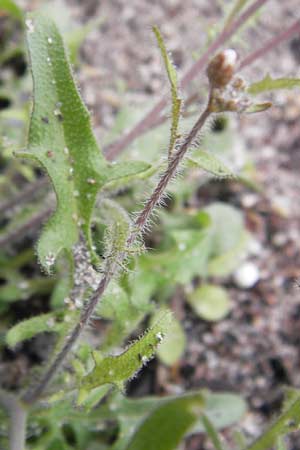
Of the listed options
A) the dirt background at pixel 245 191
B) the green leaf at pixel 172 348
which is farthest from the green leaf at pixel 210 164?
the green leaf at pixel 172 348

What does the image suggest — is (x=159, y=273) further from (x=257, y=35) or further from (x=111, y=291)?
(x=257, y=35)

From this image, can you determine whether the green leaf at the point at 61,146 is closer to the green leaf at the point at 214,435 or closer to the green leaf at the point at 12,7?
the green leaf at the point at 214,435

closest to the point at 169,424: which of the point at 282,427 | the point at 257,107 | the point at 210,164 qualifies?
the point at 282,427

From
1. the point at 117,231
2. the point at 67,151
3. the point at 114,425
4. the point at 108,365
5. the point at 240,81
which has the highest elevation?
the point at 240,81

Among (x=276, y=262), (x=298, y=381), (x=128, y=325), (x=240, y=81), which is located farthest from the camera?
(x=276, y=262)

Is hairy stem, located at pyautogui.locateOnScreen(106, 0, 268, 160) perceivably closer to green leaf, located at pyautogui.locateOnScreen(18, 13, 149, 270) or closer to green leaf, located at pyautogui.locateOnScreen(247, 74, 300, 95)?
green leaf, located at pyautogui.locateOnScreen(247, 74, 300, 95)

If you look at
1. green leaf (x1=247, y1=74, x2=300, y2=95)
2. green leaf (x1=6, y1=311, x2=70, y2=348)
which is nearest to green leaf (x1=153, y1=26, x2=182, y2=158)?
green leaf (x1=247, y1=74, x2=300, y2=95)

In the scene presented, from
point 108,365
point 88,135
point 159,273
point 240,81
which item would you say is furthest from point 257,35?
point 108,365
